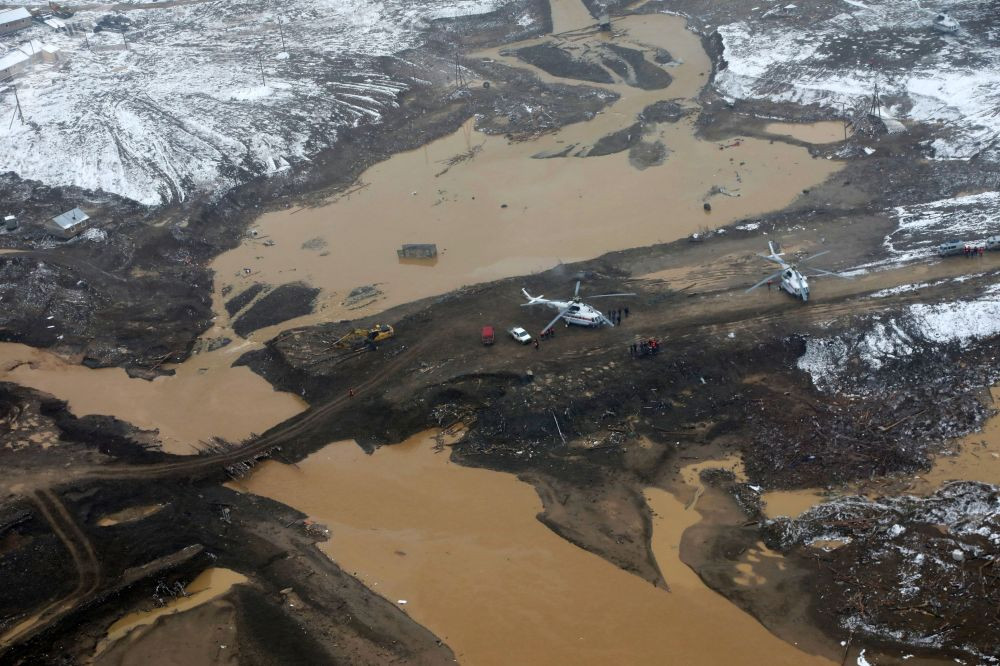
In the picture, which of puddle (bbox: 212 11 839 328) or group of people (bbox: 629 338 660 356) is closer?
group of people (bbox: 629 338 660 356)

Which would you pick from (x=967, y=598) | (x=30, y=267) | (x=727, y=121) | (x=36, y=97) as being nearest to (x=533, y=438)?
(x=967, y=598)

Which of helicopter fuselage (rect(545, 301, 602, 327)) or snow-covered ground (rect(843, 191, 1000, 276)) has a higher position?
snow-covered ground (rect(843, 191, 1000, 276))

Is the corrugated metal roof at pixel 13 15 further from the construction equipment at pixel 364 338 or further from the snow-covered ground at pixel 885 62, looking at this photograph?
the snow-covered ground at pixel 885 62

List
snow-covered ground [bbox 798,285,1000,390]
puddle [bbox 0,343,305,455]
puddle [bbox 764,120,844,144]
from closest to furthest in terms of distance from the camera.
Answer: snow-covered ground [bbox 798,285,1000,390], puddle [bbox 0,343,305,455], puddle [bbox 764,120,844,144]

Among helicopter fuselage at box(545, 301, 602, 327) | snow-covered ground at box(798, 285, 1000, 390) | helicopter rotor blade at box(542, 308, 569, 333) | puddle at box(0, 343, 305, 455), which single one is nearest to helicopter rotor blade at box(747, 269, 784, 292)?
snow-covered ground at box(798, 285, 1000, 390)

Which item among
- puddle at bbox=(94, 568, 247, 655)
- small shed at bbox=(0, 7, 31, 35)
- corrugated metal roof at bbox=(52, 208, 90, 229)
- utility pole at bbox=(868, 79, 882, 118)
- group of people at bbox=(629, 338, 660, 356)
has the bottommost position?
puddle at bbox=(94, 568, 247, 655)

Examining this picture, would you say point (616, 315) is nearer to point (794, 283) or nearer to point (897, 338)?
point (794, 283)

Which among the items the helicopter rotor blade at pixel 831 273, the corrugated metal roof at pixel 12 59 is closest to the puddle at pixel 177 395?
the helicopter rotor blade at pixel 831 273

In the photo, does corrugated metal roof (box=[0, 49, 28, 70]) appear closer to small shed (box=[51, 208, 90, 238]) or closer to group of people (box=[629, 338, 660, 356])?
small shed (box=[51, 208, 90, 238])
